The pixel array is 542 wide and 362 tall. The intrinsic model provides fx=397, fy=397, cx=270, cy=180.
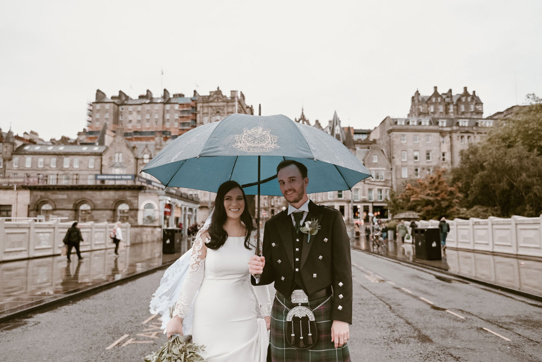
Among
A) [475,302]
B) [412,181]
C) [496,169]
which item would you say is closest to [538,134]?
[496,169]

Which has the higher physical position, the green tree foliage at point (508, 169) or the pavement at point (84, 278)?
the green tree foliage at point (508, 169)

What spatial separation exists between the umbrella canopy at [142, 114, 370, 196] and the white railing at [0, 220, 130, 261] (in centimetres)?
1640

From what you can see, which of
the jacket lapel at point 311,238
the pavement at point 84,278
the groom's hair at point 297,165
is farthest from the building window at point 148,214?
the jacket lapel at point 311,238

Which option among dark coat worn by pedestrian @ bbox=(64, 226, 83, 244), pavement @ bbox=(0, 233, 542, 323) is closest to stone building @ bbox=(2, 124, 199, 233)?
dark coat worn by pedestrian @ bbox=(64, 226, 83, 244)

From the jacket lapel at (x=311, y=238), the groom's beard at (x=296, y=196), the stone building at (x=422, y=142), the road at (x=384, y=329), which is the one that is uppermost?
the stone building at (x=422, y=142)

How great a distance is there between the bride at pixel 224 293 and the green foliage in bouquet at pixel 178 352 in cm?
10

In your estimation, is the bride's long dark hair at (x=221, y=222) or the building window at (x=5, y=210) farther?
the building window at (x=5, y=210)

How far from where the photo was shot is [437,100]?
96.8m

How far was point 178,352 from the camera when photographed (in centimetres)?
296

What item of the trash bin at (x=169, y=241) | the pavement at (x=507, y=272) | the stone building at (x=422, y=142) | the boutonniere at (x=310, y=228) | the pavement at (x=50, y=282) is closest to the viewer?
the boutonniere at (x=310, y=228)

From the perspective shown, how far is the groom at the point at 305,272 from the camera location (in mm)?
2770

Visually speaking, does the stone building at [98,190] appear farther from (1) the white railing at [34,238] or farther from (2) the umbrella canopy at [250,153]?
(2) the umbrella canopy at [250,153]

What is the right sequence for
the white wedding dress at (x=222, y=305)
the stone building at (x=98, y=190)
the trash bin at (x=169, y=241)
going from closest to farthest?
the white wedding dress at (x=222, y=305)
the trash bin at (x=169, y=241)
the stone building at (x=98, y=190)

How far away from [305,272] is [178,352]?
1.14m
